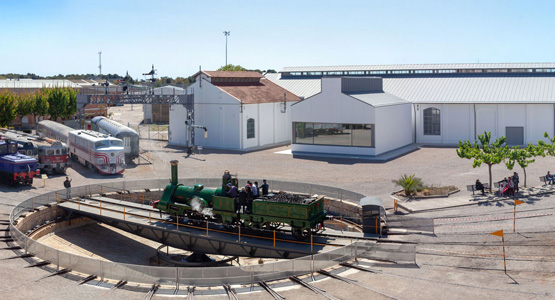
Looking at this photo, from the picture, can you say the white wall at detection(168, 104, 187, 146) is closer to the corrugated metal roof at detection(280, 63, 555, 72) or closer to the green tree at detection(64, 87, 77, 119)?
the corrugated metal roof at detection(280, 63, 555, 72)

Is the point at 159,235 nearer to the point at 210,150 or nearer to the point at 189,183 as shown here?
the point at 189,183

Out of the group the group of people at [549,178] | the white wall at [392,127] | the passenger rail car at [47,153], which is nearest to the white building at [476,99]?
the white wall at [392,127]

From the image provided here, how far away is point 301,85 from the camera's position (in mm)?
77188

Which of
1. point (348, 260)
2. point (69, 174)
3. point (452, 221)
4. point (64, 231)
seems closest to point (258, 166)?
point (69, 174)

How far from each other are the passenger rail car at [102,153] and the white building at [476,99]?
1021 inches

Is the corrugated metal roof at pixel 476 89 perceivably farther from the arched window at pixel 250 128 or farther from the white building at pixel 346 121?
the arched window at pixel 250 128

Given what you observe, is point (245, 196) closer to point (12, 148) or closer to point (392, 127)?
point (12, 148)

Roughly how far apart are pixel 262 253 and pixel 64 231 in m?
15.4

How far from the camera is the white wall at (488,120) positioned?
2323 inches

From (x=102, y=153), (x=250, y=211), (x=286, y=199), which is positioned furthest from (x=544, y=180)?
(x=102, y=153)

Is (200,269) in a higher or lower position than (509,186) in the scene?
lower

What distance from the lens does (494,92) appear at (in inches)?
2488

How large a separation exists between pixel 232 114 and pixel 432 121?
23.1 m

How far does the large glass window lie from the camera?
55.0m
